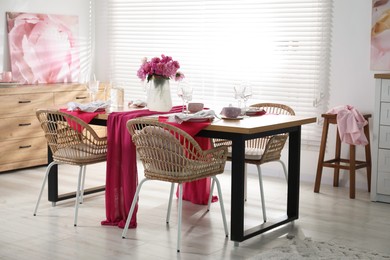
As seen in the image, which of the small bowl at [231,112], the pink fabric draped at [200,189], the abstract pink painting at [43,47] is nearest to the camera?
the small bowl at [231,112]

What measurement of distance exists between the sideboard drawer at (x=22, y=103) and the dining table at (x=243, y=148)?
1762 mm

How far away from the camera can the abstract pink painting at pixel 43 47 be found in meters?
6.60

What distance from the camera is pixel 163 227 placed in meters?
4.42

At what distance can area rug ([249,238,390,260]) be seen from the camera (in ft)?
12.4

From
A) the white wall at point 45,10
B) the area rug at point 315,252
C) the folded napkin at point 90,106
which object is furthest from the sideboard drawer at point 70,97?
the area rug at point 315,252

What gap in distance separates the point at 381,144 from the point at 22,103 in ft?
10.5

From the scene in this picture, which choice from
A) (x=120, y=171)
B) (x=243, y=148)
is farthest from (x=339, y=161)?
(x=120, y=171)

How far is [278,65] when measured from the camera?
609cm

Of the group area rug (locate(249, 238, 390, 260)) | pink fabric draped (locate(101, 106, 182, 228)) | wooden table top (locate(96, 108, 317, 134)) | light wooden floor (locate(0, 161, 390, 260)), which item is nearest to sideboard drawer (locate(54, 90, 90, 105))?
light wooden floor (locate(0, 161, 390, 260))

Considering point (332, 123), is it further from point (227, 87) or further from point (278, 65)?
point (227, 87)

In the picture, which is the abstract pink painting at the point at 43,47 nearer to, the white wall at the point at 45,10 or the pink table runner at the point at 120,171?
the white wall at the point at 45,10

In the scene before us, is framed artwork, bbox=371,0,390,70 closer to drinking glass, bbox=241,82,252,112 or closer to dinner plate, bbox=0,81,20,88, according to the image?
drinking glass, bbox=241,82,252,112

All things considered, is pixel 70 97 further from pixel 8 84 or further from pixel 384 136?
pixel 384 136

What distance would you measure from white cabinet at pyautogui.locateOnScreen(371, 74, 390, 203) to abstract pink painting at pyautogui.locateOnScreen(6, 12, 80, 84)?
134 inches
